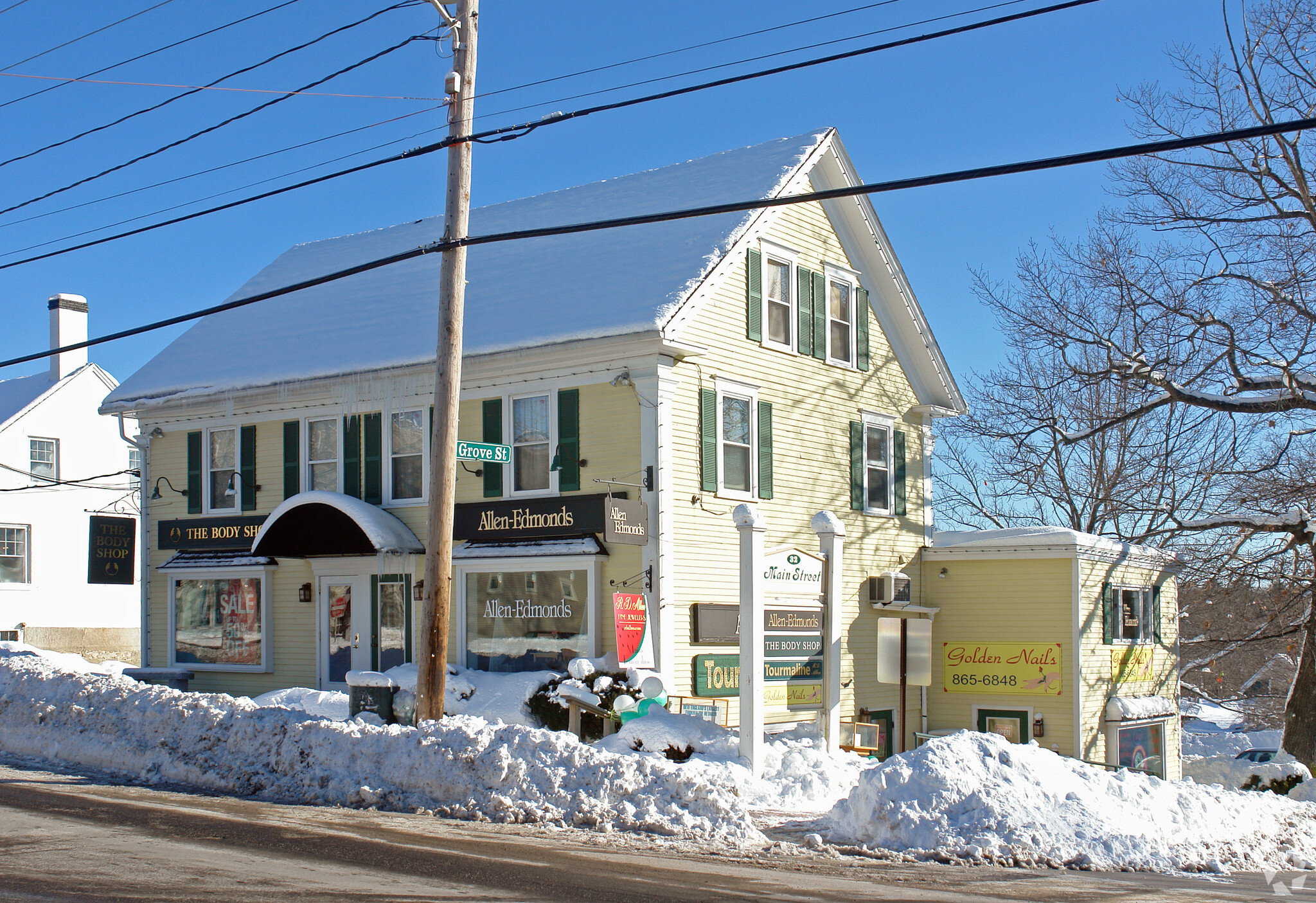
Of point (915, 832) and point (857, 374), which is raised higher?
point (857, 374)

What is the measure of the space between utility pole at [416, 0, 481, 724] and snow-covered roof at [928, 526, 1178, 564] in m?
11.2

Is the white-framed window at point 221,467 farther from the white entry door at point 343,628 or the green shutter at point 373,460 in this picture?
the green shutter at point 373,460

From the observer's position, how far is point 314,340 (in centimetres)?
2092

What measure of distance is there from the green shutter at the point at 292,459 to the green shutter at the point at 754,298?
298 inches

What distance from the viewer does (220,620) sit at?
2106cm

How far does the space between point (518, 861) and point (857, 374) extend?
14.4 metres

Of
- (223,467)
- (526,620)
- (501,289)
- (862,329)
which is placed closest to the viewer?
(526,620)

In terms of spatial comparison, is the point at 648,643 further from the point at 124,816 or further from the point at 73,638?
the point at 73,638

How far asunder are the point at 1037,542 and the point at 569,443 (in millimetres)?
8392

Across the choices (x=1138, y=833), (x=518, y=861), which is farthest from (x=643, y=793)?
(x=1138, y=833)

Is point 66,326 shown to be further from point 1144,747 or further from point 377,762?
point 1144,747

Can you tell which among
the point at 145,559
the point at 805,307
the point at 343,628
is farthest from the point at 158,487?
the point at 805,307

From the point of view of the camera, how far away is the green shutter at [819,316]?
20.8 m

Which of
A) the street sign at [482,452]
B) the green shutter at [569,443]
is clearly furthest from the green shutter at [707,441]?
the street sign at [482,452]
